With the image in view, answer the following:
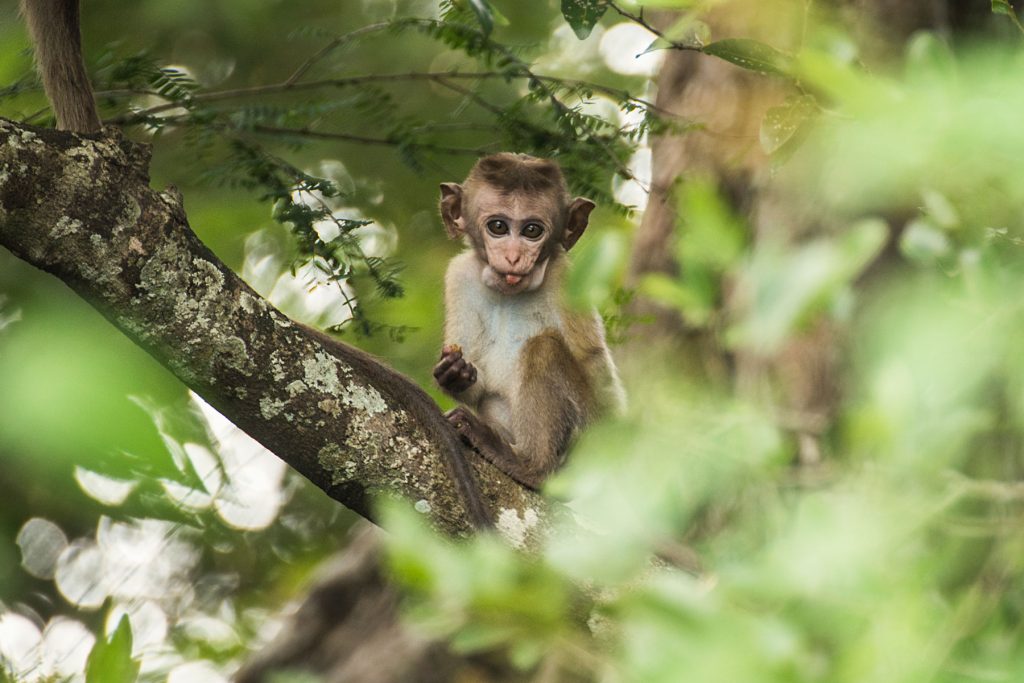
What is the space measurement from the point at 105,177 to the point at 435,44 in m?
6.10

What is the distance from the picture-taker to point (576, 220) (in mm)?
5785

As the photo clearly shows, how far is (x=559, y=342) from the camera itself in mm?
5523

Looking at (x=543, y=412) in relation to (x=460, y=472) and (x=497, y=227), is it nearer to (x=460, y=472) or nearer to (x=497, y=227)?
(x=497, y=227)

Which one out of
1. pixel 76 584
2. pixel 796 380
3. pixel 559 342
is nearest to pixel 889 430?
pixel 559 342

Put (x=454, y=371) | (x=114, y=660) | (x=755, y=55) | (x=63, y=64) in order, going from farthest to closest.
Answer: (x=454, y=371) < (x=63, y=64) < (x=755, y=55) < (x=114, y=660)

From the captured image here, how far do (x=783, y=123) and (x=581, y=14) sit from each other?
1.14 m

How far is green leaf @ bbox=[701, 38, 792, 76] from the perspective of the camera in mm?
2852

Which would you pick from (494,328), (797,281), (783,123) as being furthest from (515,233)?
(797,281)

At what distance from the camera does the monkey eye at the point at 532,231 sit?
563cm

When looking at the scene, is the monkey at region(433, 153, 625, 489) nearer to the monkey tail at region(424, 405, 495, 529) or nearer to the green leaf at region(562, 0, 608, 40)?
the monkey tail at region(424, 405, 495, 529)

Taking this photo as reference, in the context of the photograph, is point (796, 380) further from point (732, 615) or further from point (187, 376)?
point (732, 615)

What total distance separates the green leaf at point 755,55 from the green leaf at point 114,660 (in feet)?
6.33

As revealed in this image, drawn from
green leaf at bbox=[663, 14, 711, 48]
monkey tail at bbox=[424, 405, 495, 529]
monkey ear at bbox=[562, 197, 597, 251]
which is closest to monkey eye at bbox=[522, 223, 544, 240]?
monkey ear at bbox=[562, 197, 597, 251]

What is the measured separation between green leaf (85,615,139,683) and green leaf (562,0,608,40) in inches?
95.8
